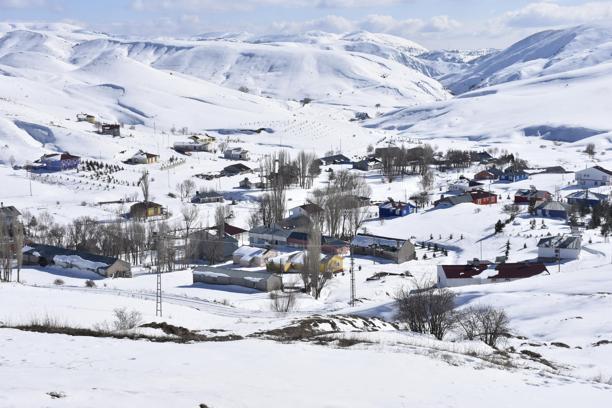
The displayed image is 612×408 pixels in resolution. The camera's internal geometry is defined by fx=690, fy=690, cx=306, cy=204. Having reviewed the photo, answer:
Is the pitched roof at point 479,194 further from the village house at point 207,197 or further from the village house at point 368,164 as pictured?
the village house at point 368,164

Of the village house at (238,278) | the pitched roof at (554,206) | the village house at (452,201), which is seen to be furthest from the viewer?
the village house at (452,201)

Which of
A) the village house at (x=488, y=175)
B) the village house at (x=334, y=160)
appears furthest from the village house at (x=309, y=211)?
the village house at (x=334, y=160)

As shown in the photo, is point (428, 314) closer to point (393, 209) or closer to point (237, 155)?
point (393, 209)

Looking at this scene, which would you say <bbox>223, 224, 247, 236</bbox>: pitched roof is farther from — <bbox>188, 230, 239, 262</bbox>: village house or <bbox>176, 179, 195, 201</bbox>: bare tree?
<bbox>176, 179, 195, 201</bbox>: bare tree

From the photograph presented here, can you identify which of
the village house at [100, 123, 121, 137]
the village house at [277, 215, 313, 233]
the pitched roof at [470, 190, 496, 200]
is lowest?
the village house at [277, 215, 313, 233]

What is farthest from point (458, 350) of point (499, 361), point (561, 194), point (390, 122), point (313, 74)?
point (313, 74)

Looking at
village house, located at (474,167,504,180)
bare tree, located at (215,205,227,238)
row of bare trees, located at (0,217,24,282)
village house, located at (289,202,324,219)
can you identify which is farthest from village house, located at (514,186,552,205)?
row of bare trees, located at (0,217,24,282)

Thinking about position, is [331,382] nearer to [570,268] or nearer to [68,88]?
[570,268]
